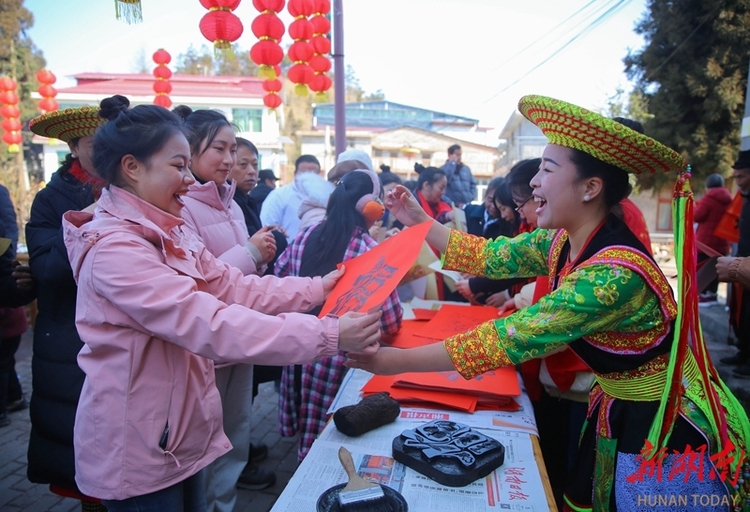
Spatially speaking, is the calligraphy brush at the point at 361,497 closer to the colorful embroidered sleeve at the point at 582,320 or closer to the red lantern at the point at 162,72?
the colorful embroidered sleeve at the point at 582,320

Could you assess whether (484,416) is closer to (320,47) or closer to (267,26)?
(267,26)

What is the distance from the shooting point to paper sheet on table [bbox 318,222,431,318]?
154 centimetres

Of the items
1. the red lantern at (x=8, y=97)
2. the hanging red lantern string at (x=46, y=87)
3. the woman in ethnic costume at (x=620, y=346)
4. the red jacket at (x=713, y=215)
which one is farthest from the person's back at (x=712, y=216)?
the red lantern at (x=8, y=97)

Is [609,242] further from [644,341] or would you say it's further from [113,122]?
[113,122]

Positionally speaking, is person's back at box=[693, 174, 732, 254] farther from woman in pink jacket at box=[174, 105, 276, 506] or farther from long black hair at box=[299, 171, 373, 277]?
woman in pink jacket at box=[174, 105, 276, 506]

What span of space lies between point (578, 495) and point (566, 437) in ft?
3.00

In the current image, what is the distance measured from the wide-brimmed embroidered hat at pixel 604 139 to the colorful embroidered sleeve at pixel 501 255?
21.4 inches

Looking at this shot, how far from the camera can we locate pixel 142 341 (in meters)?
1.41

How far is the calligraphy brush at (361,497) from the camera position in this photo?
4.17 feet

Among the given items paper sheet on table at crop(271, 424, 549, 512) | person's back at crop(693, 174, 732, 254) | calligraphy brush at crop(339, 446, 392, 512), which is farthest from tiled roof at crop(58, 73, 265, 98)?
calligraphy brush at crop(339, 446, 392, 512)

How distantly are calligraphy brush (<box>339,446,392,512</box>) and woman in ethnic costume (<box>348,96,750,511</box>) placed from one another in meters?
0.36

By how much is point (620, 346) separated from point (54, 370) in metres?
2.07

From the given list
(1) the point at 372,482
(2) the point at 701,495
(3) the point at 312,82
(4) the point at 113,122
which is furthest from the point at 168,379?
(3) the point at 312,82

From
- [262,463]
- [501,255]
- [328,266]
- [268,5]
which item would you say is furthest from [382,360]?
[268,5]
